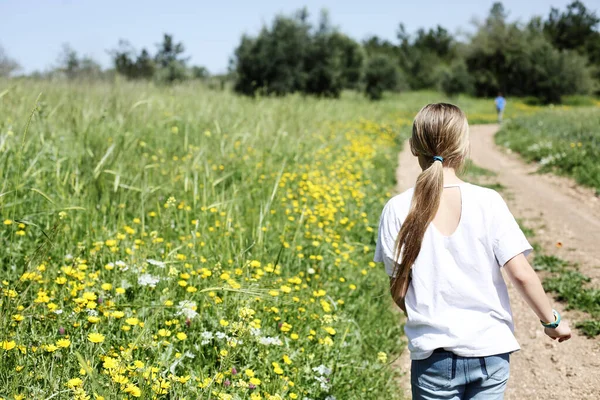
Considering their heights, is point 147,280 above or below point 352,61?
below

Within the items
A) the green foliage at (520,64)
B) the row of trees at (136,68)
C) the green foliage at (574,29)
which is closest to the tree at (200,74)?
the row of trees at (136,68)

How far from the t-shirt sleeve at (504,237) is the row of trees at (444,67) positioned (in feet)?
54.6

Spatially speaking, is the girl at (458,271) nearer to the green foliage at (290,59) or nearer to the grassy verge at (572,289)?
the grassy verge at (572,289)

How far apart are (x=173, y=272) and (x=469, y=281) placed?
5.80 feet

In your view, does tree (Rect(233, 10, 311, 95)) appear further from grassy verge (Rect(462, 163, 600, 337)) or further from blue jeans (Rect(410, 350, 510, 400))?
blue jeans (Rect(410, 350, 510, 400))

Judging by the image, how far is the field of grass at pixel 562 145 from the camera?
10.8 m

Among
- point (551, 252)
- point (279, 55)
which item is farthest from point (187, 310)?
point (279, 55)

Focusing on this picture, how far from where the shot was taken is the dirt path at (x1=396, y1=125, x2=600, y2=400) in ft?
12.5

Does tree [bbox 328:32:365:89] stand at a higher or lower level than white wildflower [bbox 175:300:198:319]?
higher

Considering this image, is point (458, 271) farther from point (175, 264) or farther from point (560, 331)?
point (175, 264)

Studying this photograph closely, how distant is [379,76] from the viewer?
1470 inches

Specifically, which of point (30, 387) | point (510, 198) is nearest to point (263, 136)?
point (510, 198)

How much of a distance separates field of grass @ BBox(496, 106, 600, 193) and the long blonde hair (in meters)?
8.54

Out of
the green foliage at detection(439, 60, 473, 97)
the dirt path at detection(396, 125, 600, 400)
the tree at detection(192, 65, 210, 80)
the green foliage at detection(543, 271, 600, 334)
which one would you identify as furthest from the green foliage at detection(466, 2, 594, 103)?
the green foliage at detection(543, 271, 600, 334)
